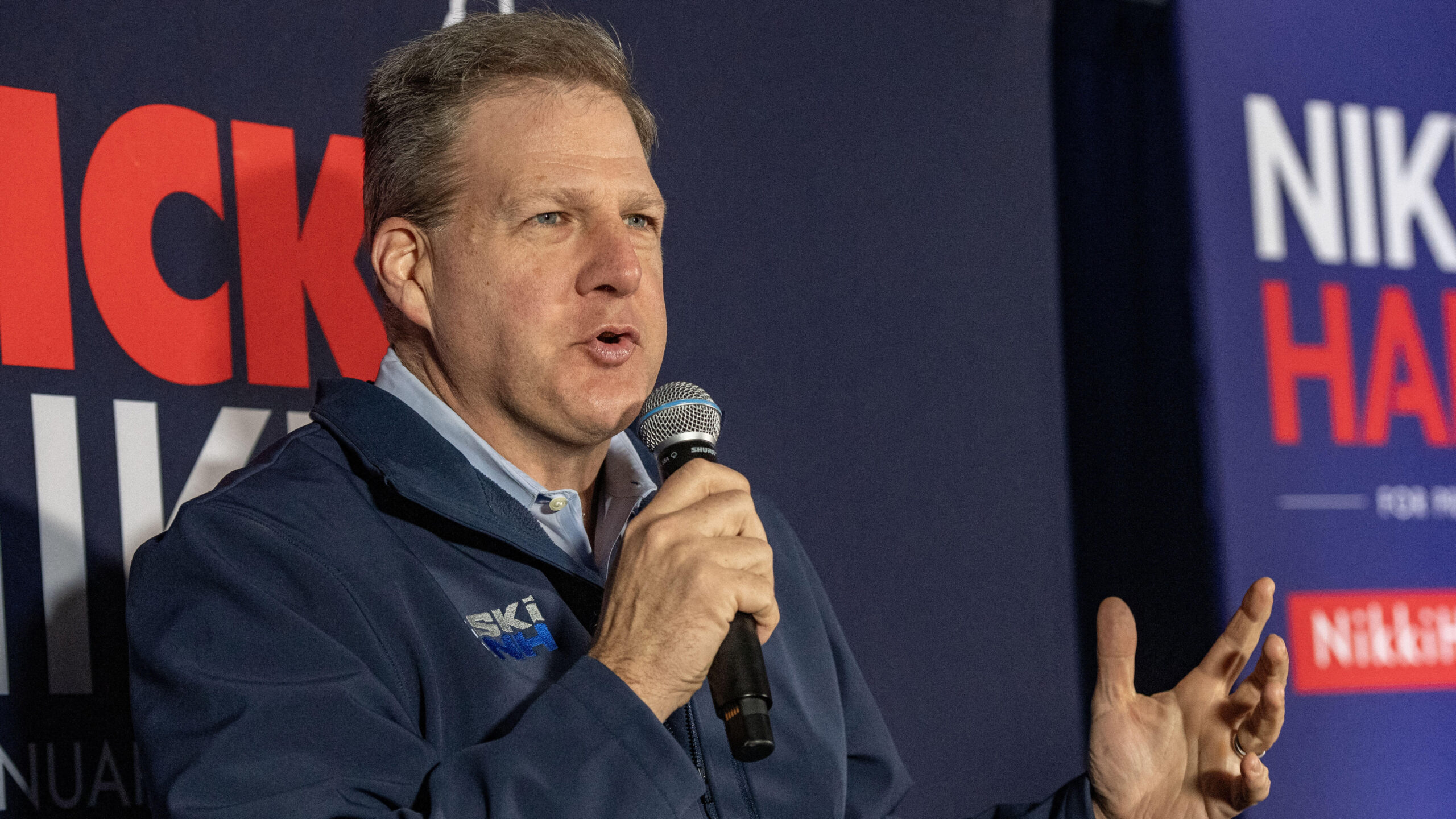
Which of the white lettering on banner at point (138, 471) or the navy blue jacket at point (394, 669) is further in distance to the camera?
the white lettering on banner at point (138, 471)

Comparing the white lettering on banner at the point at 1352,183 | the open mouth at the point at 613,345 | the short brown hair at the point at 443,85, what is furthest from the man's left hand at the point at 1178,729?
the white lettering on banner at the point at 1352,183

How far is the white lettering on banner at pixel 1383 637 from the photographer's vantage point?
239 centimetres

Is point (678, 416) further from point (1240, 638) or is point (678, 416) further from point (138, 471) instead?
point (138, 471)

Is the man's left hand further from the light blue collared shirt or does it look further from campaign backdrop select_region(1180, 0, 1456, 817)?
campaign backdrop select_region(1180, 0, 1456, 817)

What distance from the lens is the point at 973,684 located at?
2.19 metres

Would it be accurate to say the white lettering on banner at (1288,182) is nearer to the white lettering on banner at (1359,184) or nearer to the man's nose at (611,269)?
the white lettering on banner at (1359,184)

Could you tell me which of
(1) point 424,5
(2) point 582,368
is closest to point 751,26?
(1) point 424,5

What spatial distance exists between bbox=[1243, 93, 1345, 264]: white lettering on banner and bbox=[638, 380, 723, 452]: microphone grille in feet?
5.26

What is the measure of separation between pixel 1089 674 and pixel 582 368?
4.30 feet

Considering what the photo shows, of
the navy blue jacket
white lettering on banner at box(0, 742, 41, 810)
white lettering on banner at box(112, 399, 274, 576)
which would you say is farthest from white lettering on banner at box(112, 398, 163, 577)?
the navy blue jacket

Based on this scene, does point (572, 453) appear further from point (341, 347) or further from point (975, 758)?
point (975, 758)

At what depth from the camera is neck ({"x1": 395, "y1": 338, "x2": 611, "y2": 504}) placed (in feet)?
4.64

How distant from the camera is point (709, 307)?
81.9 inches

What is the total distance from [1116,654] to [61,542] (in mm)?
1267
